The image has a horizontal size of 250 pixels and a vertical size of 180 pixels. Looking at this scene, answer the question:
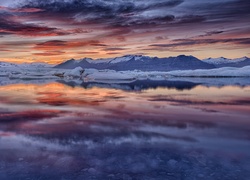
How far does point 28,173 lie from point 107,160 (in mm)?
1346

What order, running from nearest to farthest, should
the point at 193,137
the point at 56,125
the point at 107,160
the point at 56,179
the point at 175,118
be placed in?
the point at 56,179
the point at 107,160
the point at 193,137
the point at 56,125
the point at 175,118

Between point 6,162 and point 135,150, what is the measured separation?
2.36m

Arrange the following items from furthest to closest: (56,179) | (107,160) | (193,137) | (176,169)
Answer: (193,137)
(107,160)
(176,169)
(56,179)

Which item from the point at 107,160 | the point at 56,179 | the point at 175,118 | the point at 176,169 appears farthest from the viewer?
the point at 175,118

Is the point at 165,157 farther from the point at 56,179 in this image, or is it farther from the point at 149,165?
the point at 56,179

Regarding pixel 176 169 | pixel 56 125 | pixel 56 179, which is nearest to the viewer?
pixel 56 179

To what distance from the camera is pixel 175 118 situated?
8.95m

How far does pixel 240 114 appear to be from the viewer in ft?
31.1

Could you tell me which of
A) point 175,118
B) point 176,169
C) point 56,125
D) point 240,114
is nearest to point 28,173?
point 176,169

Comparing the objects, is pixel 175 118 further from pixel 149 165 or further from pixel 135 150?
pixel 149 165

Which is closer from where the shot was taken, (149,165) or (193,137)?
(149,165)

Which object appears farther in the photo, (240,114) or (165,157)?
(240,114)

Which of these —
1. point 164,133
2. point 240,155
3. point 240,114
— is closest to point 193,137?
point 164,133

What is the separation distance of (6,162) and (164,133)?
361 cm
